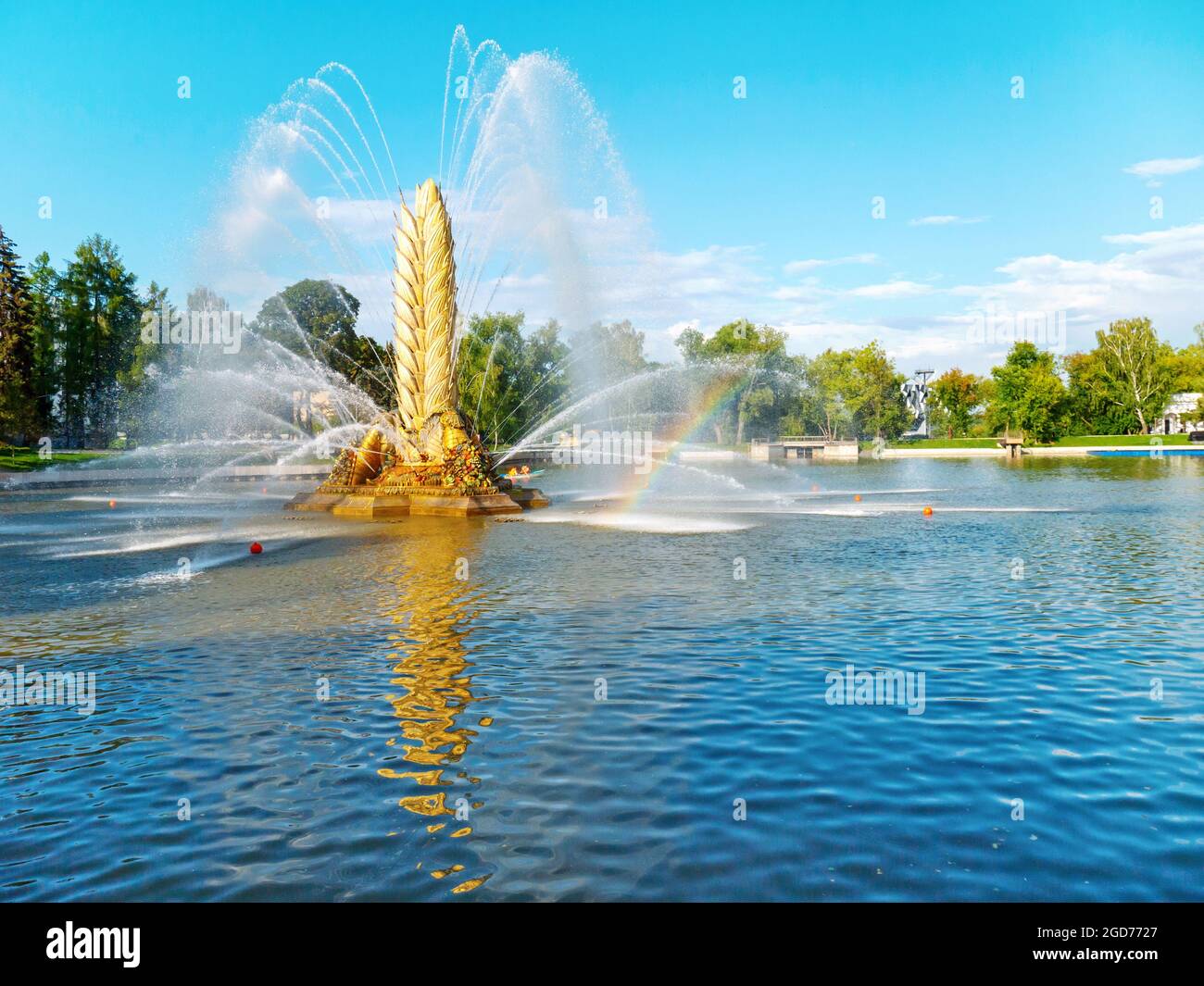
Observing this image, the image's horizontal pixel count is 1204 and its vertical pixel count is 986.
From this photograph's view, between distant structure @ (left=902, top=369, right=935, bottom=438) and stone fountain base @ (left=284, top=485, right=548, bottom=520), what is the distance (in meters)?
156

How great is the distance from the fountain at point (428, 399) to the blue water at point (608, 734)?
41.4 feet

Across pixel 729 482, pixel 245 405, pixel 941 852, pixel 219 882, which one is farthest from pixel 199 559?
pixel 245 405

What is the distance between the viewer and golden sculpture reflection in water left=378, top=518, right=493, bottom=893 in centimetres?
652

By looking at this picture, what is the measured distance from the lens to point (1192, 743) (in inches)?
308

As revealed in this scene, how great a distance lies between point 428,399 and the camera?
32.4 metres

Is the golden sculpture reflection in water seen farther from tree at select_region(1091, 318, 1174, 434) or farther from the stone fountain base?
tree at select_region(1091, 318, 1174, 434)

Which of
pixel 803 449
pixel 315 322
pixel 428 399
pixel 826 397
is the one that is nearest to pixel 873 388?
pixel 826 397

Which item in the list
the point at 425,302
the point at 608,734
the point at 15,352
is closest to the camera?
the point at 608,734

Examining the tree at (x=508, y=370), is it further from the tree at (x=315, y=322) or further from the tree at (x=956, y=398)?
the tree at (x=956, y=398)

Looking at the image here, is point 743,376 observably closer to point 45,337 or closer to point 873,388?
point 873,388

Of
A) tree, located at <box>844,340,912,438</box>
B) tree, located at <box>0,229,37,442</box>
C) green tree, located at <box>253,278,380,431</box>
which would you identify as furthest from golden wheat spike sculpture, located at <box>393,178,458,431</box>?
tree, located at <box>844,340,912,438</box>

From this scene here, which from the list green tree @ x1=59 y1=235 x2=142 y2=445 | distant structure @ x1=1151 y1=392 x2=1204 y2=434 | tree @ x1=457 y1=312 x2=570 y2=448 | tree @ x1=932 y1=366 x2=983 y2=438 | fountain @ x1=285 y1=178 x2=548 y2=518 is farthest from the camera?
tree @ x1=932 y1=366 x2=983 y2=438

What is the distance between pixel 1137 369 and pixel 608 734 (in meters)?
138
